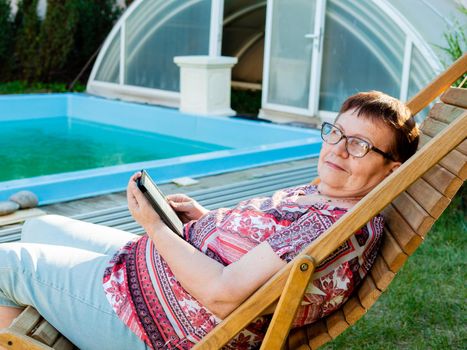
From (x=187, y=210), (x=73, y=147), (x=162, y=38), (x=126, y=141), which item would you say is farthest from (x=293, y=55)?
(x=187, y=210)

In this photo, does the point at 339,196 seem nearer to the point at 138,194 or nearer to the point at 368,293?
the point at 368,293

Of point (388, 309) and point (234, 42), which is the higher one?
point (234, 42)

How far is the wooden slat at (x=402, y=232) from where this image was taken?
2045 millimetres

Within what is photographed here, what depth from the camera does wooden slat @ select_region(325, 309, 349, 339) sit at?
2076mm

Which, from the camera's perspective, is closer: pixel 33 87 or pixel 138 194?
pixel 138 194

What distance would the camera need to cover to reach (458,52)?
504cm

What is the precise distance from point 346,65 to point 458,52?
10.4 feet

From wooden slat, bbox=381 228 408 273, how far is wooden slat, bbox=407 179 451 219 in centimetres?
13

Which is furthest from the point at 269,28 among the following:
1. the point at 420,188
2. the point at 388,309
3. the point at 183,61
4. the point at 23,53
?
the point at 420,188

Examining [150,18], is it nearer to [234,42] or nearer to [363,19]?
[234,42]

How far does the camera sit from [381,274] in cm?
205

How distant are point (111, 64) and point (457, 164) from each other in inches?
367

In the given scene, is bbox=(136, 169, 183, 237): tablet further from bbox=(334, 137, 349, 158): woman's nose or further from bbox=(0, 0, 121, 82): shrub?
bbox=(0, 0, 121, 82): shrub

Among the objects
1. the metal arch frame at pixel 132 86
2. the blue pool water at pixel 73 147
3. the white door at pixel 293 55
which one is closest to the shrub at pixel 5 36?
the metal arch frame at pixel 132 86
